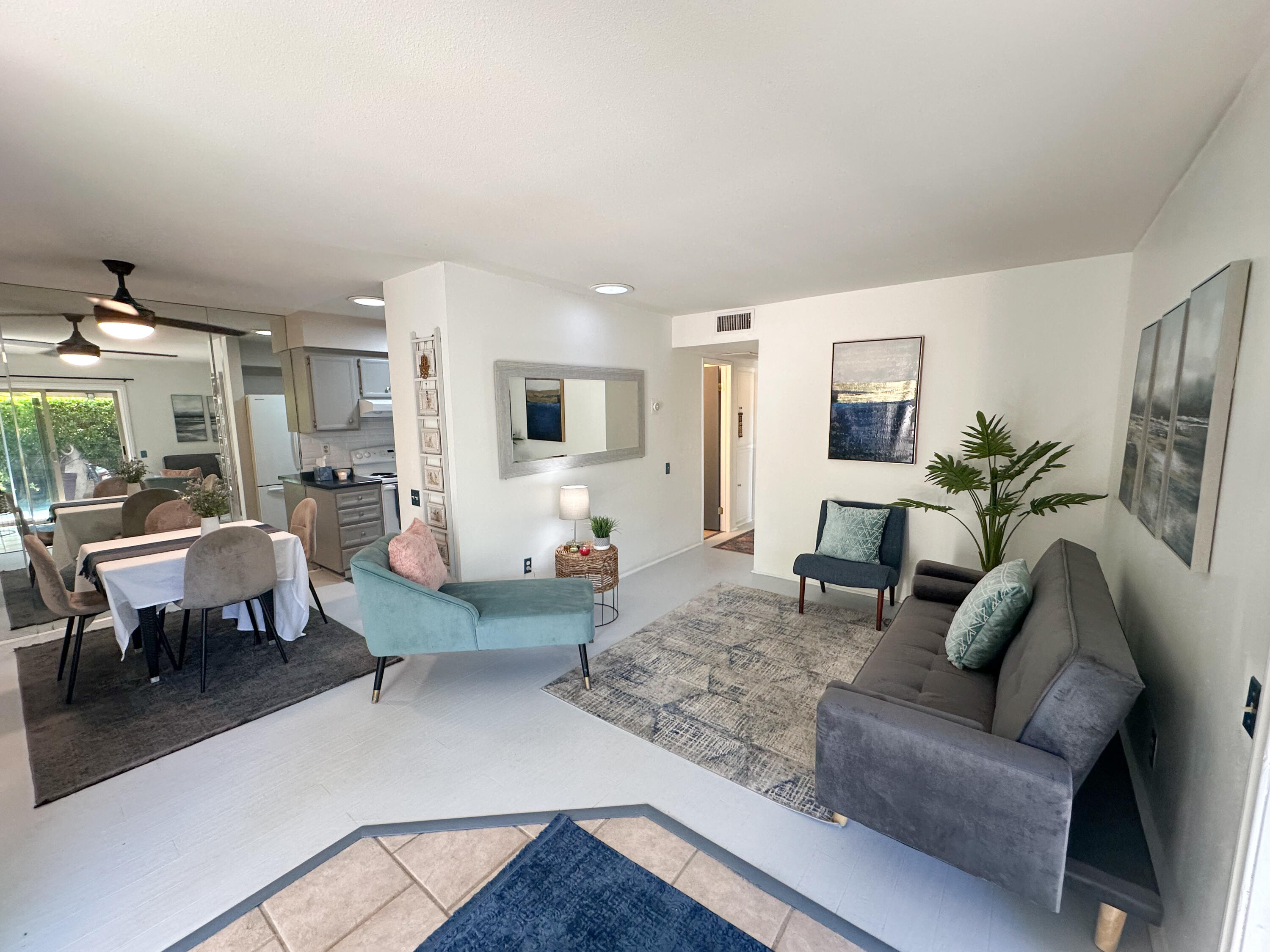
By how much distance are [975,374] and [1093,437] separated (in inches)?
30.9

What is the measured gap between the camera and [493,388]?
3600 millimetres

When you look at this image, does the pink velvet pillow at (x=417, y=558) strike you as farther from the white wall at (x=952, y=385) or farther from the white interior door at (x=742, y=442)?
the white interior door at (x=742, y=442)

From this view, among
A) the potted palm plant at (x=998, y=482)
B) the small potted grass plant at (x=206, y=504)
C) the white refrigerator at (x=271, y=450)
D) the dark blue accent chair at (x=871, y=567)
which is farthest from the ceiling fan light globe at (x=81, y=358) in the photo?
the potted palm plant at (x=998, y=482)

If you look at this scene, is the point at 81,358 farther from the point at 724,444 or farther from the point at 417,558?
the point at 724,444

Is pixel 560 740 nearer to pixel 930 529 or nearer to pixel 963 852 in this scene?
pixel 963 852

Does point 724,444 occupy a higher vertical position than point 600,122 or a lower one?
lower

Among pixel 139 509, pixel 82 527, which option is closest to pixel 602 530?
pixel 139 509

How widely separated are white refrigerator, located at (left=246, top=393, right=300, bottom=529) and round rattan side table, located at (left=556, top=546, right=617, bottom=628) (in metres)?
3.26

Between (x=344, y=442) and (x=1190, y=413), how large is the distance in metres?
6.17

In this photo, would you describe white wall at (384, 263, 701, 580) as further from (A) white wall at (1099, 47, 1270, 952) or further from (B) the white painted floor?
(A) white wall at (1099, 47, 1270, 952)

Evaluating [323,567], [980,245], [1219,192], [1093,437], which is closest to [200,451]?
[323,567]

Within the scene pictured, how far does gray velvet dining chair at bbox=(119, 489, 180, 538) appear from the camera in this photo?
3.79 m

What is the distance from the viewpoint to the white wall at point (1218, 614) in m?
1.18

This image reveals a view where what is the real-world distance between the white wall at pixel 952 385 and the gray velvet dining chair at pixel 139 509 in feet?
15.7
